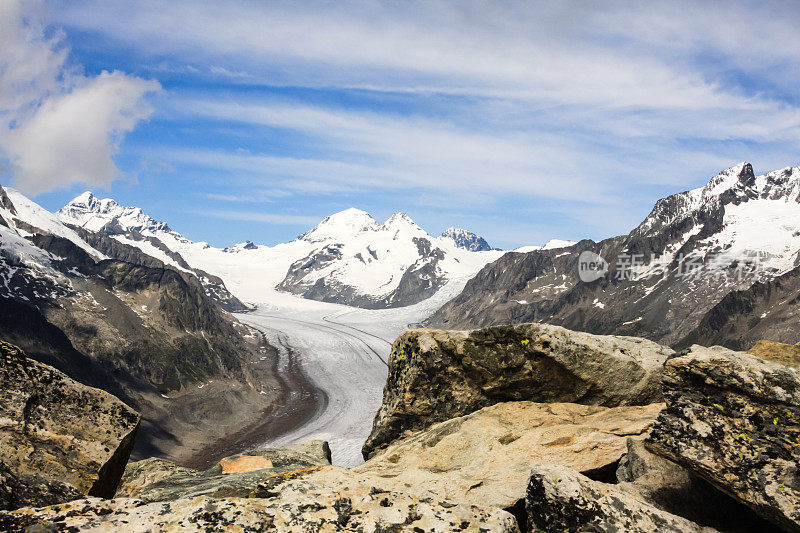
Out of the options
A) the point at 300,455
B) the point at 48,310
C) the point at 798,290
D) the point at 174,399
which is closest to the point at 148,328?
the point at 48,310

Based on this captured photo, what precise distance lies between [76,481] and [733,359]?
40.9ft

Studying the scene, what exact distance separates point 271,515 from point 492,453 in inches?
263

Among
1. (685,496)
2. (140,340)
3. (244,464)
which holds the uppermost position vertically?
(140,340)

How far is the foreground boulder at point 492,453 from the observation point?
30.2ft

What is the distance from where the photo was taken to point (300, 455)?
16.2 m

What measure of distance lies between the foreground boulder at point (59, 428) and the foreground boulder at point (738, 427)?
1124cm

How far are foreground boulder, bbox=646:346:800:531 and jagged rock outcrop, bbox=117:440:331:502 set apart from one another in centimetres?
839

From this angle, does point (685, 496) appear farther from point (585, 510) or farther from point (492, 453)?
point (492, 453)

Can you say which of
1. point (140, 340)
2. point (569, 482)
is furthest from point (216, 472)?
point (140, 340)

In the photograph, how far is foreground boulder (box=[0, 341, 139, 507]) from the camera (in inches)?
395

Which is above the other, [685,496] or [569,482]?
[569,482]

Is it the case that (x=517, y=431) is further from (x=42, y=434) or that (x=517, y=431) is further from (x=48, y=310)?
(x=48, y=310)

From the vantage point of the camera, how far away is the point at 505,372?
15070 mm

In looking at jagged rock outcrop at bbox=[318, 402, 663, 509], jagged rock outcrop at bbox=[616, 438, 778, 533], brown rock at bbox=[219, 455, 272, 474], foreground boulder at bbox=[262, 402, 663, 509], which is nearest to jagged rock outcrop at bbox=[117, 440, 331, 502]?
brown rock at bbox=[219, 455, 272, 474]
